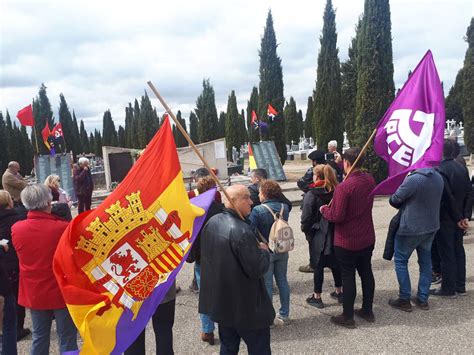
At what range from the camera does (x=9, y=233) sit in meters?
3.77

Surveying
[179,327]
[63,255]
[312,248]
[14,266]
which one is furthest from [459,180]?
[14,266]

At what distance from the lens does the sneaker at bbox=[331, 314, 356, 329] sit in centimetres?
401

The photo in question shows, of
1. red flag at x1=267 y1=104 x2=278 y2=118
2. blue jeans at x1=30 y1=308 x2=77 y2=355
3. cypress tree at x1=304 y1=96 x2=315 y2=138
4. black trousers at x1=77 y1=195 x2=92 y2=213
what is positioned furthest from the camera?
cypress tree at x1=304 y1=96 x2=315 y2=138

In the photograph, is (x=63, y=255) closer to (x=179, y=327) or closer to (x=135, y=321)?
(x=135, y=321)

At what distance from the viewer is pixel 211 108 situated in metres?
28.4

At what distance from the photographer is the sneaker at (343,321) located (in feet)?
13.2

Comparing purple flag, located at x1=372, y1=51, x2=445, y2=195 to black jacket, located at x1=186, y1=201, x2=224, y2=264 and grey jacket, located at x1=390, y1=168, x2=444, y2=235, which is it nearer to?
grey jacket, located at x1=390, y1=168, x2=444, y2=235

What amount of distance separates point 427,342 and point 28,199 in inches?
151

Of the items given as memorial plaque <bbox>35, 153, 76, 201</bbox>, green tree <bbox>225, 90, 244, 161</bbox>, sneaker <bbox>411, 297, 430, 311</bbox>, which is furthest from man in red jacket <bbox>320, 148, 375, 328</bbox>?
green tree <bbox>225, 90, 244, 161</bbox>

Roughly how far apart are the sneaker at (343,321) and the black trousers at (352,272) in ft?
0.13

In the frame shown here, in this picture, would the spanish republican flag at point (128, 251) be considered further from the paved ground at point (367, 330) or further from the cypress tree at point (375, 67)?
the cypress tree at point (375, 67)

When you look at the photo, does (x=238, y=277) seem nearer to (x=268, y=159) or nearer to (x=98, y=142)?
(x=268, y=159)

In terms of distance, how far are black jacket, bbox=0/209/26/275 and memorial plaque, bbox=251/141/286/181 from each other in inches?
541

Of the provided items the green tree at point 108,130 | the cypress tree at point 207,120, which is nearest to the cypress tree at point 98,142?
the green tree at point 108,130
